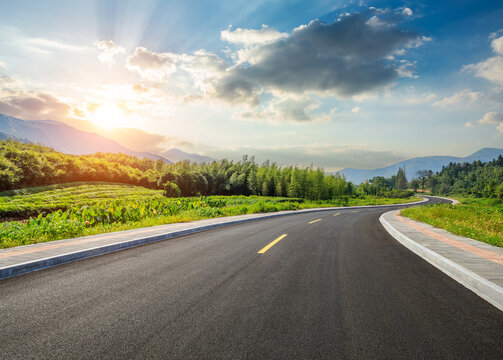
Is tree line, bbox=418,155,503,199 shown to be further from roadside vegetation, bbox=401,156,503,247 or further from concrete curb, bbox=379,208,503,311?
concrete curb, bbox=379,208,503,311

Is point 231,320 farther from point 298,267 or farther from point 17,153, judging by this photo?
point 17,153

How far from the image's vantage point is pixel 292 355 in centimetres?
223

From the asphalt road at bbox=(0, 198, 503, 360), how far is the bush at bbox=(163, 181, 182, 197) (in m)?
56.6

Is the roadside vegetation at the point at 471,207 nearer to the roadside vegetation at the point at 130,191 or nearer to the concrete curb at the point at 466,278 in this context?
the concrete curb at the point at 466,278

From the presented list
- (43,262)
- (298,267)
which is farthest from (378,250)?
(43,262)

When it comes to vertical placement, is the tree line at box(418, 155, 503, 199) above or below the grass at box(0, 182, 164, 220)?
above

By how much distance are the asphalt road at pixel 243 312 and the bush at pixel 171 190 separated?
186 ft

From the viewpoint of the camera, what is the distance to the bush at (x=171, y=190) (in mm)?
→ 60031

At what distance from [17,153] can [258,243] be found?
65.8m

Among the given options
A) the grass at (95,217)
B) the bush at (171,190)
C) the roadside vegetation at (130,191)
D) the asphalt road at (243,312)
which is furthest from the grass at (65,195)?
the asphalt road at (243,312)

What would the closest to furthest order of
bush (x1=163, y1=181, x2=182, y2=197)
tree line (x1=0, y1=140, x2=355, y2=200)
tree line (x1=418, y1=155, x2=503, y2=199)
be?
tree line (x1=0, y1=140, x2=355, y2=200), bush (x1=163, y1=181, x2=182, y2=197), tree line (x1=418, y1=155, x2=503, y2=199)

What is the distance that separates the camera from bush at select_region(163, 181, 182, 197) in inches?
2363

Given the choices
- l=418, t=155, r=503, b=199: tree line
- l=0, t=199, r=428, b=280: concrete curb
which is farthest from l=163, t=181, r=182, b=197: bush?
l=418, t=155, r=503, b=199: tree line

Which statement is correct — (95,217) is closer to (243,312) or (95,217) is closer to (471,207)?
(243,312)
